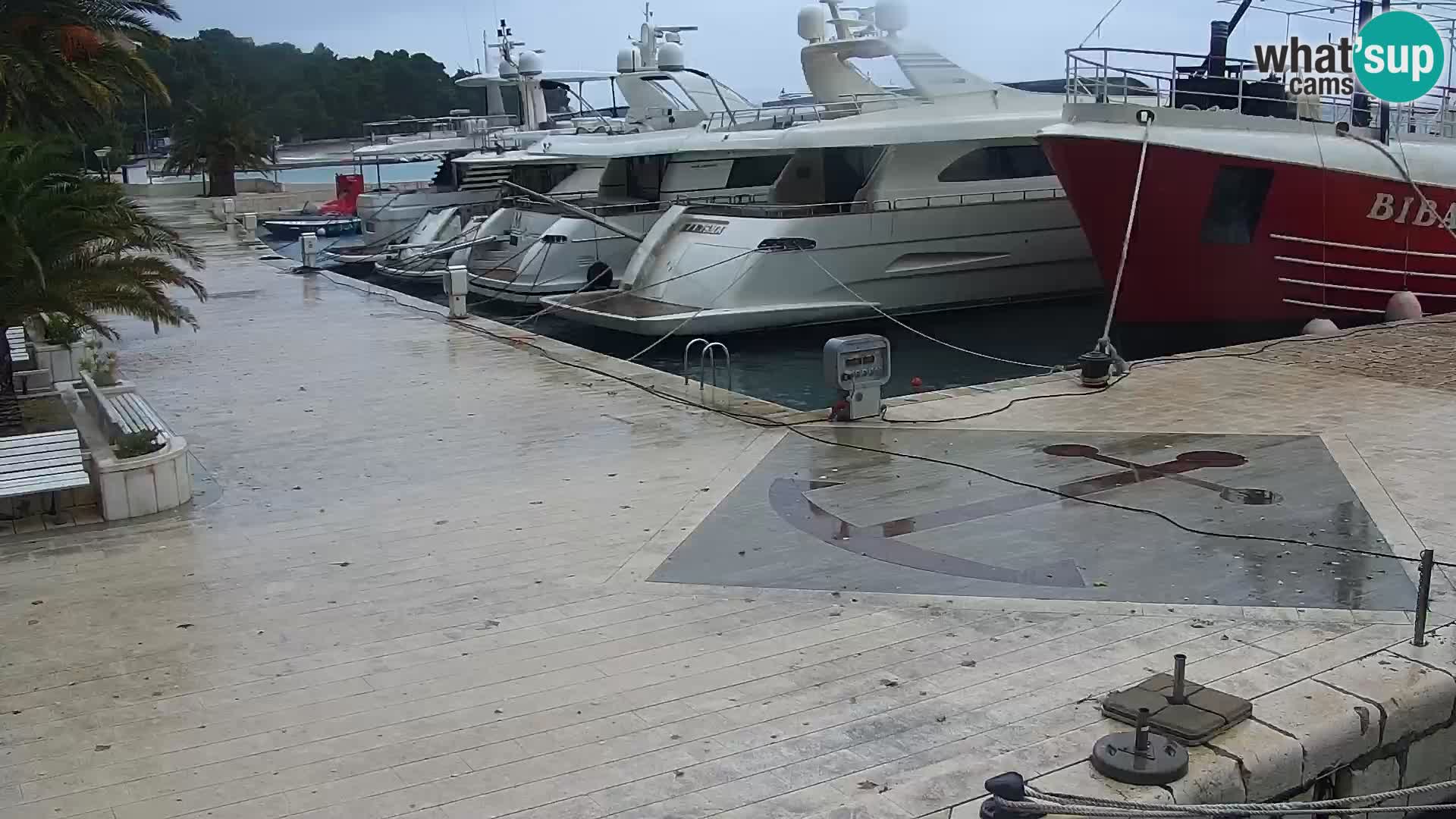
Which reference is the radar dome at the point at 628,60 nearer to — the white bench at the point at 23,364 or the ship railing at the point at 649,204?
the ship railing at the point at 649,204

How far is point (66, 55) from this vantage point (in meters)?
14.2

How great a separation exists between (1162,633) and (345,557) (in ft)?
13.8

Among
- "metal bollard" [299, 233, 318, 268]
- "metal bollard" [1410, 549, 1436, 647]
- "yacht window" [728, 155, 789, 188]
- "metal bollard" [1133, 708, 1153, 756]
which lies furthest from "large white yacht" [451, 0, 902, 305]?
"metal bollard" [1133, 708, 1153, 756]

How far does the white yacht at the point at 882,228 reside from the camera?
19094mm

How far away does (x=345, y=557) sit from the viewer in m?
7.16

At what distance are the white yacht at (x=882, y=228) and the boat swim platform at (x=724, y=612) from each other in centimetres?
855

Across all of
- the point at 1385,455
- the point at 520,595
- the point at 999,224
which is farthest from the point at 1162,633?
the point at 999,224

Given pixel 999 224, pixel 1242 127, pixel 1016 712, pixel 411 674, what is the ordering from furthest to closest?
pixel 999 224 < pixel 1242 127 < pixel 411 674 < pixel 1016 712

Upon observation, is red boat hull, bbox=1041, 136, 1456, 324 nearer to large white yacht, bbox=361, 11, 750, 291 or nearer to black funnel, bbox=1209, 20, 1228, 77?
black funnel, bbox=1209, 20, 1228, 77

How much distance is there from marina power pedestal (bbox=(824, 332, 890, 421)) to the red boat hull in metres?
7.07

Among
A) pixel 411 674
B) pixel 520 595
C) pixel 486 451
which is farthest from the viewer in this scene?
pixel 486 451

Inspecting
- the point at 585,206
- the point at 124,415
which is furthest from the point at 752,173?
the point at 124,415

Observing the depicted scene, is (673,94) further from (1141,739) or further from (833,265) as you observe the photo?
(1141,739)

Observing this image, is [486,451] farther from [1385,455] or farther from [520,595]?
[1385,455]
